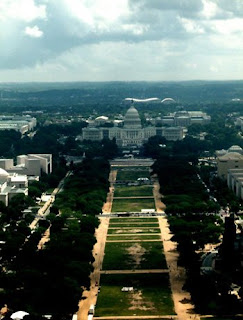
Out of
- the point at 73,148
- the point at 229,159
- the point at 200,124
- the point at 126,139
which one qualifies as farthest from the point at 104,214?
the point at 200,124

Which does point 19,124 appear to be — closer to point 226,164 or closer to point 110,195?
point 226,164

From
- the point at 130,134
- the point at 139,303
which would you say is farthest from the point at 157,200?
the point at 130,134

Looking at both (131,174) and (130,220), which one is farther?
(131,174)

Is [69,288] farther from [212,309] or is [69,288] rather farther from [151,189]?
[151,189]

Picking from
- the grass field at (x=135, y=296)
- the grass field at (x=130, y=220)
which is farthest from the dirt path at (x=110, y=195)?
the grass field at (x=135, y=296)

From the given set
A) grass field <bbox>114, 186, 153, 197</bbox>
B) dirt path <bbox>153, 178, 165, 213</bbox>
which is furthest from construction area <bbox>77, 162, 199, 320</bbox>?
grass field <bbox>114, 186, 153, 197</bbox>

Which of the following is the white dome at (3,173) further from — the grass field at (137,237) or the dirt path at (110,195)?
the grass field at (137,237)
